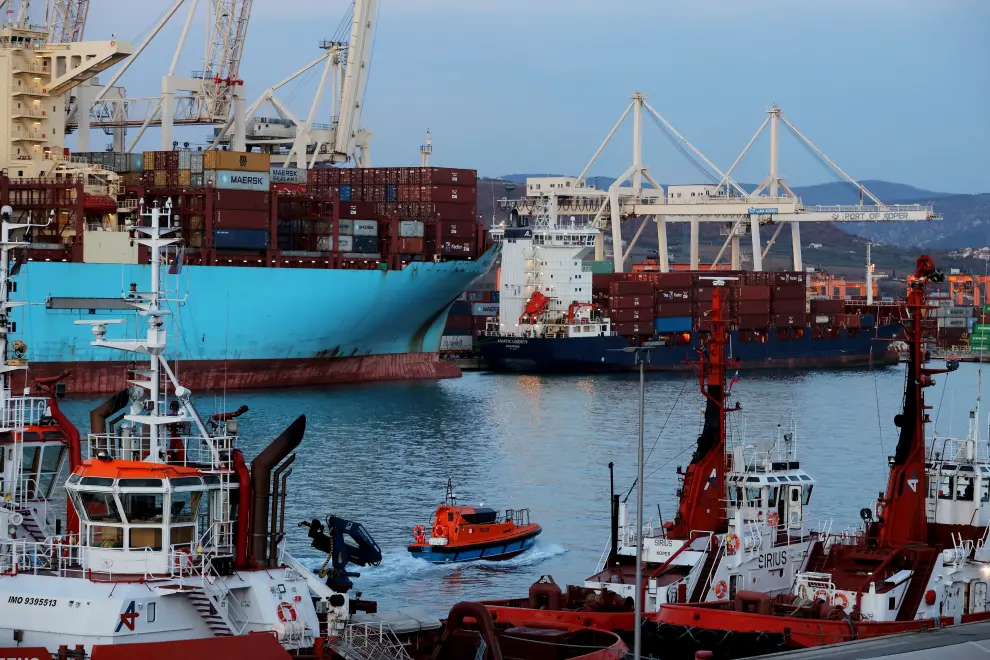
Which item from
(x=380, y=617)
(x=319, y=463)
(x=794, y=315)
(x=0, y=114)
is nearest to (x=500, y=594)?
(x=380, y=617)

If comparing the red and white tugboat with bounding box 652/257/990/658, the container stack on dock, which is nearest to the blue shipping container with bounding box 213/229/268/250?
the container stack on dock

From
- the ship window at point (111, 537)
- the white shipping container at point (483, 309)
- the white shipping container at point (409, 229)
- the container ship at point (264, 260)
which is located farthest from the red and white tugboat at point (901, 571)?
the white shipping container at point (483, 309)

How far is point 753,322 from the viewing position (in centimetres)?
9588

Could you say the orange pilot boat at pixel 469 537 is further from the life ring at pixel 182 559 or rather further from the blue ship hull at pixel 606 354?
the blue ship hull at pixel 606 354

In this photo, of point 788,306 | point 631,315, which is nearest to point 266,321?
point 631,315

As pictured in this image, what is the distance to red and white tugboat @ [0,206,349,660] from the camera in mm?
15828

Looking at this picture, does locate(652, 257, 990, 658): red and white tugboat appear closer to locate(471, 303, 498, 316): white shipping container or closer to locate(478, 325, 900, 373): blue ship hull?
locate(478, 325, 900, 373): blue ship hull

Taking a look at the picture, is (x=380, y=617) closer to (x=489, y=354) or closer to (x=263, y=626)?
(x=263, y=626)

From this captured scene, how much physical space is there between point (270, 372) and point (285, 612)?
167ft

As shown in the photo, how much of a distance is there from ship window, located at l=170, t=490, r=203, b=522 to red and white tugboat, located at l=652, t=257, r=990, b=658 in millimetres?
6977

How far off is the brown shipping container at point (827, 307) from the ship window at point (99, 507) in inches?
3526

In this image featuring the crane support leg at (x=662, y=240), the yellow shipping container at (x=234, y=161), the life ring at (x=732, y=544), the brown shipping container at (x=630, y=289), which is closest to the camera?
the life ring at (x=732, y=544)

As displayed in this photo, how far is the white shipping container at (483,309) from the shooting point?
105438 millimetres

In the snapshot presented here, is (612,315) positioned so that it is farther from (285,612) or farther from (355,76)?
(285,612)
